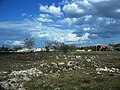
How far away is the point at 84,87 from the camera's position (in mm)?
25891

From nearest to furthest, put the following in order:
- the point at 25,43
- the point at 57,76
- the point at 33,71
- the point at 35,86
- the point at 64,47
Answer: the point at 35,86 < the point at 57,76 < the point at 33,71 < the point at 64,47 < the point at 25,43

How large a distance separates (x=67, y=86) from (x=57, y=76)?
251 inches

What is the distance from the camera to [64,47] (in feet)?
381

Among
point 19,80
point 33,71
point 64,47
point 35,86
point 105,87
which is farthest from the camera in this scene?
point 64,47

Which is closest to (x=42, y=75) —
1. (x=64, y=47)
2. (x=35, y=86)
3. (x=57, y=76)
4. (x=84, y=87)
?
(x=57, y=76)

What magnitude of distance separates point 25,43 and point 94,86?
5497 inches

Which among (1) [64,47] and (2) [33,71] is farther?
(1) [64,47]

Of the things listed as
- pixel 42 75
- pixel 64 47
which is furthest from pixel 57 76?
pixel 64 47

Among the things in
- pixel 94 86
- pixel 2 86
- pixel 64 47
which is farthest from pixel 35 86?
pixel 64 47

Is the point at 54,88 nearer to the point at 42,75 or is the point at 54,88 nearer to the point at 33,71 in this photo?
the point at 42,75

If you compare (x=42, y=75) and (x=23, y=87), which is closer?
(x=23, y=87)

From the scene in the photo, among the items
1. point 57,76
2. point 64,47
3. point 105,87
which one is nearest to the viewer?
point 105,87

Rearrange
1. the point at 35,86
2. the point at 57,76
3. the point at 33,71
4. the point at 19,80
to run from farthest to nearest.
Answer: the point at 33,71 < the point at 57,76 < the point at 19,80 < the point at 35,86

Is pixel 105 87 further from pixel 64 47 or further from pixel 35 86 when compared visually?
pixel 64 47
